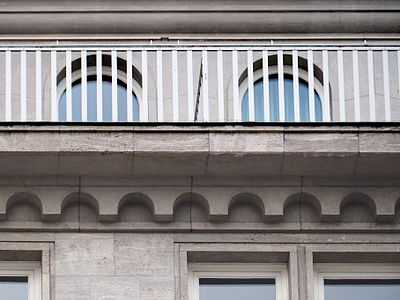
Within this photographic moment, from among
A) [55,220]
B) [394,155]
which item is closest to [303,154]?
[394,155]

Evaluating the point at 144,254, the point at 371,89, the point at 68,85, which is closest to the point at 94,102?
the point at 68,85

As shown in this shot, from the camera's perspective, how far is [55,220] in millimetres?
23094

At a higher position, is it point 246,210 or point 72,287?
point 246,210

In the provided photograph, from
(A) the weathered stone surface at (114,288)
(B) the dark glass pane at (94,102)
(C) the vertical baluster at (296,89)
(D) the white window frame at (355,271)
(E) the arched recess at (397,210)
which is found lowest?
(A) the weathered stone surface at (114,288)

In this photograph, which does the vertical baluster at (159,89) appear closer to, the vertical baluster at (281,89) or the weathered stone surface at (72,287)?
the vertical baluster at (281,89)

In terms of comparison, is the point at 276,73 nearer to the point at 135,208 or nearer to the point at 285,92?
the point at 285,92

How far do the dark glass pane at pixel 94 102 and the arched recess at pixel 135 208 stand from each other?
74.7 inches

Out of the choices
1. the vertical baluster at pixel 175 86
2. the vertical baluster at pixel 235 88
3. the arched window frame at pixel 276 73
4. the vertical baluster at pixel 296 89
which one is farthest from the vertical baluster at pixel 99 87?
the arched window frame at pixel 276 73

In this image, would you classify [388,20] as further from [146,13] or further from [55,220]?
[55,220]

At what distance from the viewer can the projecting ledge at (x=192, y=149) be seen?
22.8 meters

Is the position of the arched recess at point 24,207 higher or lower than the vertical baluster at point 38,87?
lower

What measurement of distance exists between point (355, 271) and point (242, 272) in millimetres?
1061

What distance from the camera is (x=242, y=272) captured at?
77.0 feet

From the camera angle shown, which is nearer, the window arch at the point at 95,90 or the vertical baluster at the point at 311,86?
the vertical baluster at the point at 311,86
